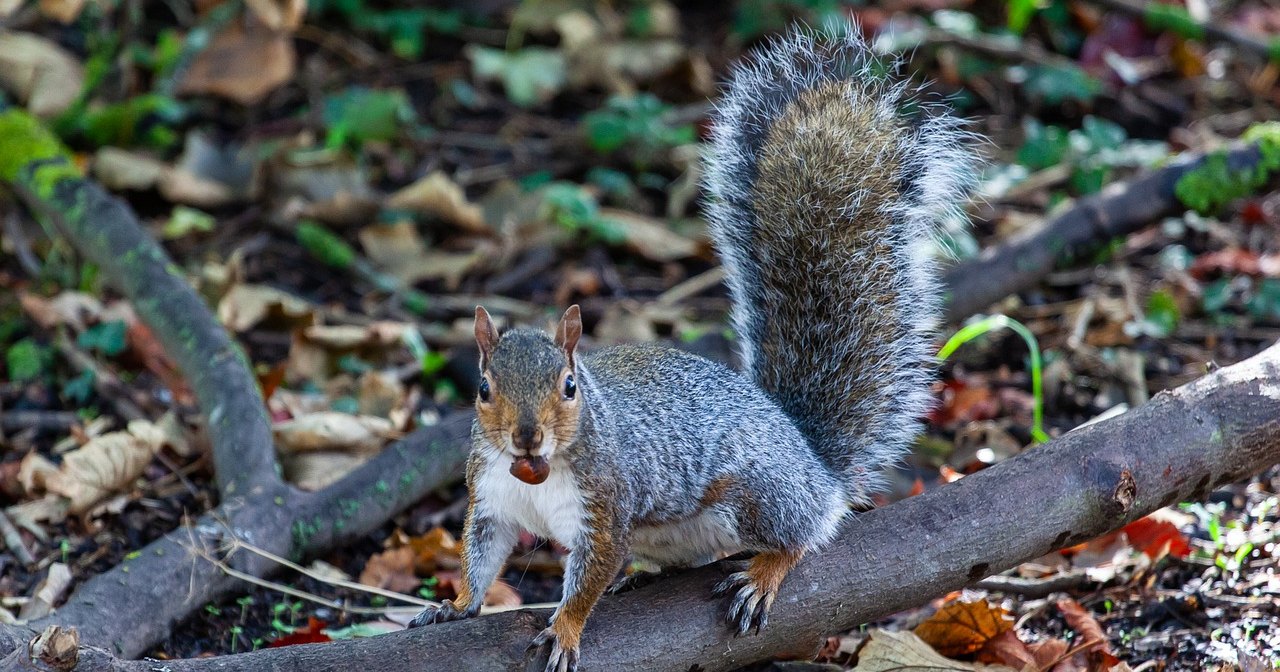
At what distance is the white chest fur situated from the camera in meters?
2.05

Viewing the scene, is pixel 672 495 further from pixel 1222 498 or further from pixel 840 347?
pixel 1222 498

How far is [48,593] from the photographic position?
245 centimetres

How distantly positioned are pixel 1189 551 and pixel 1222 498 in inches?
13.4

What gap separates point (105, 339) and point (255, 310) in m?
0.39

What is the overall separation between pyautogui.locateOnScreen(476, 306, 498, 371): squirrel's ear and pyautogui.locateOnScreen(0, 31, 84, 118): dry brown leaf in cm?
289

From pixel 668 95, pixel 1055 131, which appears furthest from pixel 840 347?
pixel 668 95

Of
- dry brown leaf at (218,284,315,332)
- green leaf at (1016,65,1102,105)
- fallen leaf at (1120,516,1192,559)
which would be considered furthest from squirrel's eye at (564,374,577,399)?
green leaf at (1016,65,1102,105)

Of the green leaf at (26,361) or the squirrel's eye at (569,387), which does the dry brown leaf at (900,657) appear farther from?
the green leaf at (26,361)

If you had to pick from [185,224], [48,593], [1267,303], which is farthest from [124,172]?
[1267,303]

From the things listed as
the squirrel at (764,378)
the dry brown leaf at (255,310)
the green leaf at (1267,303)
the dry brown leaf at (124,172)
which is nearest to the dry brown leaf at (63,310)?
the dry brown leaf at (255,310)

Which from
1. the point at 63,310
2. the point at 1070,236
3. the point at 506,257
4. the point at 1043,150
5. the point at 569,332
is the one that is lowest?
the point at 506,257

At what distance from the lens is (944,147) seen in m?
2.47

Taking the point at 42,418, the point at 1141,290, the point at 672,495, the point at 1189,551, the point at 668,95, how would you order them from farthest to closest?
the point at 668,95 < the point at 1141,290 < the point at 42,418 < the point at 1189,551 < the point at 672,495

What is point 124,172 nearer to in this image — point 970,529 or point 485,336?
point 485,336
